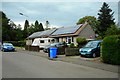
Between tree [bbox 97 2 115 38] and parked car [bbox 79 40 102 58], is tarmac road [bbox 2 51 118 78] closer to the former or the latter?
parked car [bbox 79 40 102 58]

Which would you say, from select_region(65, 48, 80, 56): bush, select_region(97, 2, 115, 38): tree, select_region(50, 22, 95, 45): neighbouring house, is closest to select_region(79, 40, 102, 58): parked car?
select_region(65, 48, 80, 56): bush

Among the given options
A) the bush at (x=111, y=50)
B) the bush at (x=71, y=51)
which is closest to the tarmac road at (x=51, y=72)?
the bush at (x=111, y=50)

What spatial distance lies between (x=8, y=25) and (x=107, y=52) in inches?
3145

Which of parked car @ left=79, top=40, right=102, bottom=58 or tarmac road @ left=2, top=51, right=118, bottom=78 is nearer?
tarmac road @ left=2, top=51, right=118, bottom=78

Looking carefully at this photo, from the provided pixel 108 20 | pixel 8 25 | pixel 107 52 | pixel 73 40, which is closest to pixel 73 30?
pixel 73 40

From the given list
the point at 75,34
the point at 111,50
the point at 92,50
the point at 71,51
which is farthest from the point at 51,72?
the point at 75,34

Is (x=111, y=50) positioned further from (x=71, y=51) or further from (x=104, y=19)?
(x=104, y=19)

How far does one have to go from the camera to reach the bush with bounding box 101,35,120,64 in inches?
689

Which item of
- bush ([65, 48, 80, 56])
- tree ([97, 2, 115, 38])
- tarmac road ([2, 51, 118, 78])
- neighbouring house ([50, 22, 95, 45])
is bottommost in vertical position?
tarmac road ([2, 51, 118, 78])

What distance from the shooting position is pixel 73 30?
51656 millimetres

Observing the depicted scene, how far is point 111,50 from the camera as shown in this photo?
712 inches

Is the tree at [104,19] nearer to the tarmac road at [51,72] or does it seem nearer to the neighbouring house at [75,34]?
the neighbouring house at [75,34]

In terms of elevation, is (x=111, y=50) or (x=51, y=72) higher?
(x=111, y=50)

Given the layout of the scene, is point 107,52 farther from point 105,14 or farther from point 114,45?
point 105,14
